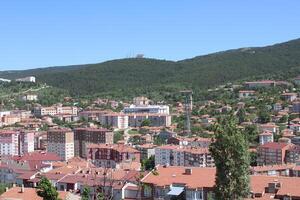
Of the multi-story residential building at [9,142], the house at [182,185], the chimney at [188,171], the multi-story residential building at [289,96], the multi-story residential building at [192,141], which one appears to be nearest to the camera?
the house at [182,185]

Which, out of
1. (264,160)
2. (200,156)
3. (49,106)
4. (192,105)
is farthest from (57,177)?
(49,106)

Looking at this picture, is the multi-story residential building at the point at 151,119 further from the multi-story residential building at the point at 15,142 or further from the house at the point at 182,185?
the house at the point at 182,185

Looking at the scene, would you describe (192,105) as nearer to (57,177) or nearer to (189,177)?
(57,177)

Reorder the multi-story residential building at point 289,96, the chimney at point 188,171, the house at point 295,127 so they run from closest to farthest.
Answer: the chimney at point 188,171 → the house at point 295,127 → the multi-story residential building at point 289,96

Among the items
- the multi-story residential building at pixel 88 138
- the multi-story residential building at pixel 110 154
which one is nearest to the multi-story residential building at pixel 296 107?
the multi-story residential building at pixel 88 138

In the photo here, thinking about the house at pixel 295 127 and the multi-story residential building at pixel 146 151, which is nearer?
the multi-story residential building at pixel 146 151

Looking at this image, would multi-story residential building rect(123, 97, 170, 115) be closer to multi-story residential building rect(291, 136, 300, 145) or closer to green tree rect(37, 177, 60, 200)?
multi-story residential building rect(291, 136, 300, 145)
